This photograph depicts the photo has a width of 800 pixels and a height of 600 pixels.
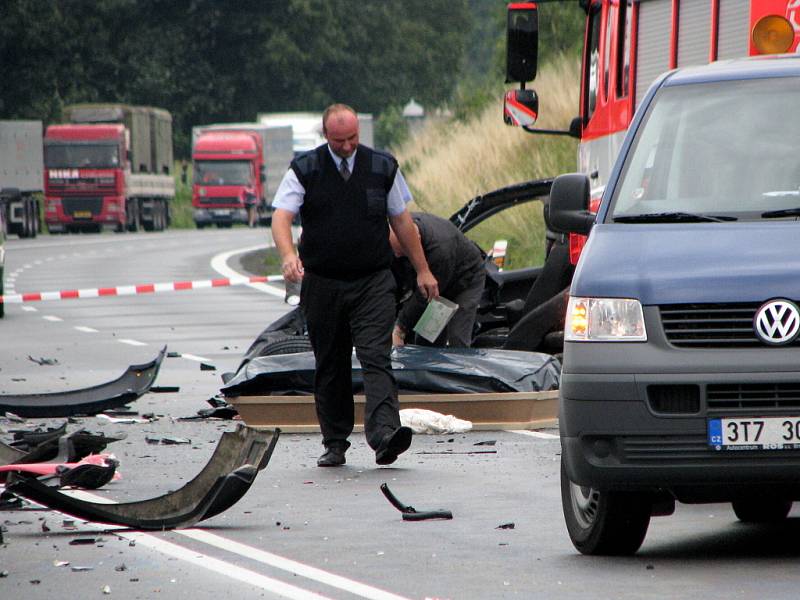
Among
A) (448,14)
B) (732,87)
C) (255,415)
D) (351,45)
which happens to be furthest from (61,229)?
(732,87)

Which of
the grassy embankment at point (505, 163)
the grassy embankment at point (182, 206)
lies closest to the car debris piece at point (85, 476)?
the grassy embankment at point (505, 163)

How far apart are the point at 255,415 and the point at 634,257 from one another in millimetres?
5122

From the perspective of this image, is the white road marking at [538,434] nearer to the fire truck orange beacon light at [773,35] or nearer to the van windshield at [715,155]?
the fire truck orange beacon light at [773,35]

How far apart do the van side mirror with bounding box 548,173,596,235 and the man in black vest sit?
8.84 feet

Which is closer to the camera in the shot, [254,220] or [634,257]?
[634,257]

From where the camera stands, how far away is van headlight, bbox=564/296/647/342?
6988 millimetres

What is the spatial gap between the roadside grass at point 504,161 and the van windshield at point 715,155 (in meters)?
→ 20.3

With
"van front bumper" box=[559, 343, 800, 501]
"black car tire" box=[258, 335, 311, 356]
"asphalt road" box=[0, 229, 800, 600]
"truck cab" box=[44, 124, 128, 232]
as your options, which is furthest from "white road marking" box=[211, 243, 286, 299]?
"van front bumper" box=[559, 343, 800, 501]

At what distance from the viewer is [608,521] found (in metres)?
7.31

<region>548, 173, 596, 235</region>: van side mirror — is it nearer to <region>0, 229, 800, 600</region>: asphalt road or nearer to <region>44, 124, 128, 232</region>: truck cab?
<region>0, 229, 800, 600</region>: asphalt road

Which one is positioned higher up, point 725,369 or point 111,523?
point 725,369

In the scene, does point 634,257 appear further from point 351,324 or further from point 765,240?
point 351,324

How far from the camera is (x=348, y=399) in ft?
35.0

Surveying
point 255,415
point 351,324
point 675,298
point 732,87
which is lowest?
point 255,415
